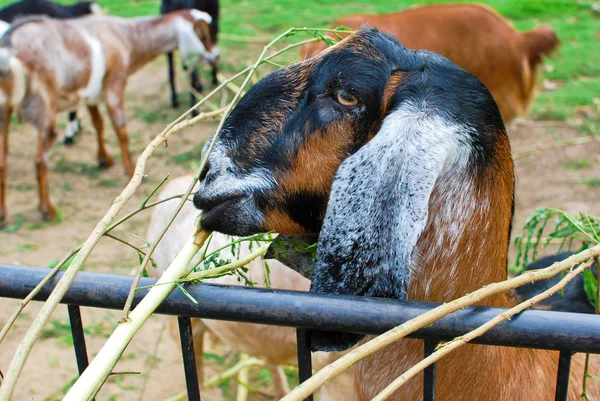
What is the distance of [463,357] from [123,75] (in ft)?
21.7

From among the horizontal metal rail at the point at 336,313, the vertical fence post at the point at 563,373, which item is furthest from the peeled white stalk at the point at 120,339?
the vertical fence post at the point at 563,373

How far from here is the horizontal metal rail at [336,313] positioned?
1274mm

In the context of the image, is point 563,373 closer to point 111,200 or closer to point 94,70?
point 111,200

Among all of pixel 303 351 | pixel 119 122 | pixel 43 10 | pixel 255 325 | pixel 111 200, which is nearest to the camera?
pixel 303 351

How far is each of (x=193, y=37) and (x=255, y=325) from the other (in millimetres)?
6153

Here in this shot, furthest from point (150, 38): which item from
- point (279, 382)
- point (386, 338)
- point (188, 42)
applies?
point (386, 338)

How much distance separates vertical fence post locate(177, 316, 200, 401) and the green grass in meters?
7.05

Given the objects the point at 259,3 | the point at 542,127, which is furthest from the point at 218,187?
the point at 259,3

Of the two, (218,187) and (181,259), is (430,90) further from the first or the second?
(181,259)

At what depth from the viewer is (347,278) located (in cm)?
159

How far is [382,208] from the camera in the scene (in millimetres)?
1563

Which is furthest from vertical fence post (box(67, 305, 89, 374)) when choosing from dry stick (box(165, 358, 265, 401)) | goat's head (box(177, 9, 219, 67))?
goat's head (box(177, 9, 219, 67))

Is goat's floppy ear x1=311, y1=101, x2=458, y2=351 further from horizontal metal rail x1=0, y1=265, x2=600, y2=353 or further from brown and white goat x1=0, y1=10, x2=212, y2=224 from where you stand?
brown and white goat x1=0, y1=10, x2=212, y2=224

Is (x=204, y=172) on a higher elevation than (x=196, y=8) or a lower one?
lower
